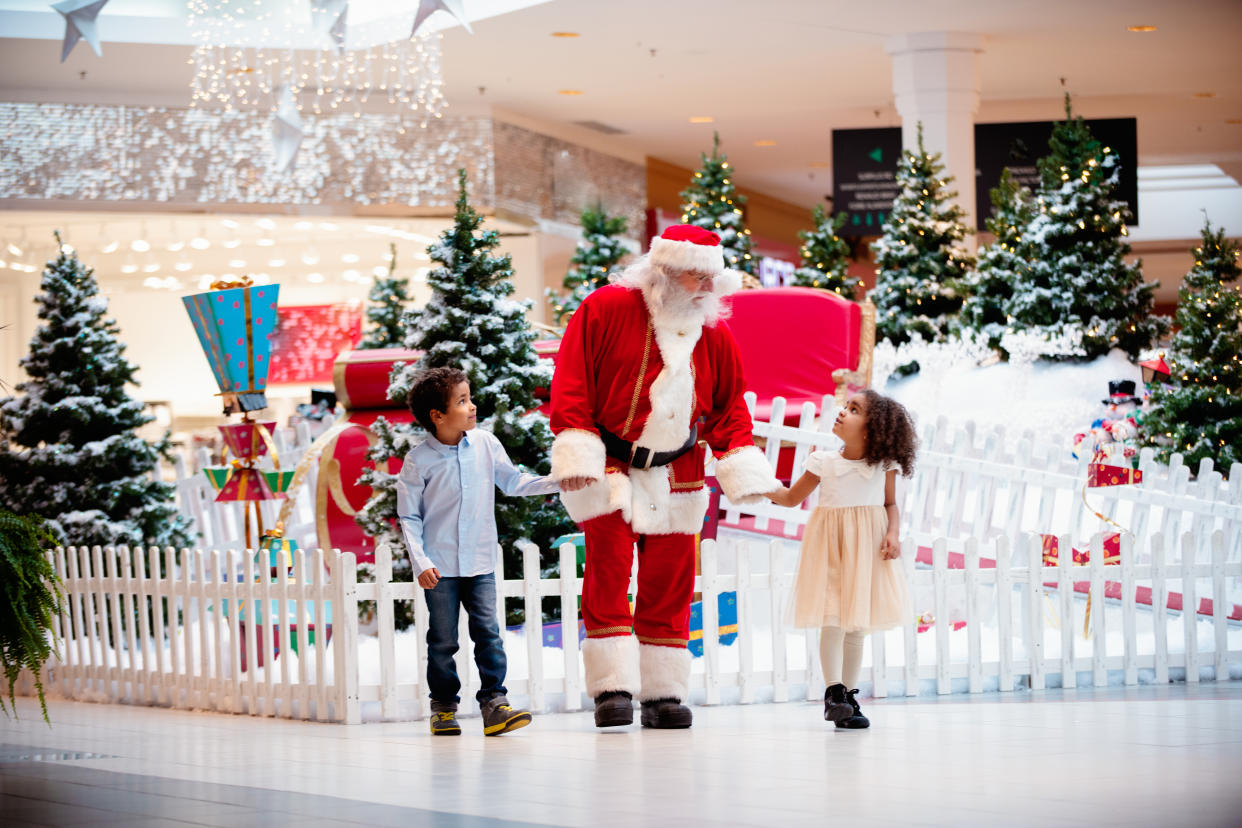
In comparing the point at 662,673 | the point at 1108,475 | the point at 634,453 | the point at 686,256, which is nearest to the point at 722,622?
the point at 662,673

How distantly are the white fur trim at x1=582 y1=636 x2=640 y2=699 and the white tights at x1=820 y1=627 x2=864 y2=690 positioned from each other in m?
0.61

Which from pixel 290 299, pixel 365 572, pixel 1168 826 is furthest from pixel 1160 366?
pixel 290 299

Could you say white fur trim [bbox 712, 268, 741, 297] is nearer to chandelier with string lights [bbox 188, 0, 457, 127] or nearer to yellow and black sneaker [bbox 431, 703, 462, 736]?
yellow and black sneaker [bbox 431, 703, 462, 736]

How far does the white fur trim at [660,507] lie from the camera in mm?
4832

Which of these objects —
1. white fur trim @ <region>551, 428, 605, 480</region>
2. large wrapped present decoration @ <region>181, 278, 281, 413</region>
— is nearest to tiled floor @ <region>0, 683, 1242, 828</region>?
white fur trim @ <region>551, 428, 605, 480</region>

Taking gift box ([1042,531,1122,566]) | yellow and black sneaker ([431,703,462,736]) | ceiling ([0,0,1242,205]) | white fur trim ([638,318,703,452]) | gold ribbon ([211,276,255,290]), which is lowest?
yellow and black sneaker ([431,703,462,736])

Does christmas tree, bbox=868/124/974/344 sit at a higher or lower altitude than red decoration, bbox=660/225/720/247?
higher

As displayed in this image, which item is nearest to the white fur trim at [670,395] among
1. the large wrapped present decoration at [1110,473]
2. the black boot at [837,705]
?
the black boot at [837,705]

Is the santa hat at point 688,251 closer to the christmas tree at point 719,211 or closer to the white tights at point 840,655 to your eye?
the white tights at point 840,655

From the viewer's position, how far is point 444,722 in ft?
16.1

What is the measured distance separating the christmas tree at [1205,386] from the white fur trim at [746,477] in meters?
4.84

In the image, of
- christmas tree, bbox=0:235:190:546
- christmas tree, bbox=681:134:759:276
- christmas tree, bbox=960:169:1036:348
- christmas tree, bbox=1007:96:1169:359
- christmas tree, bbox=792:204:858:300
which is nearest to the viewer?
christmas tree, bbox=0:235:190:546

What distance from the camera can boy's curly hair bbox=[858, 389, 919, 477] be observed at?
488cm

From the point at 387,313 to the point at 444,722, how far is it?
929 cm
